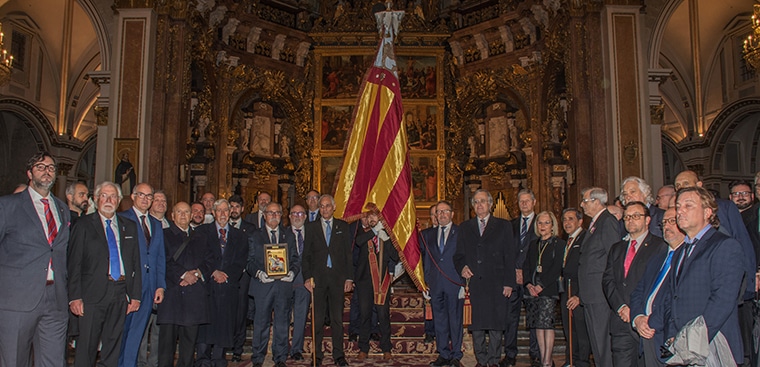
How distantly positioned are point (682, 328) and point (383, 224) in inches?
170

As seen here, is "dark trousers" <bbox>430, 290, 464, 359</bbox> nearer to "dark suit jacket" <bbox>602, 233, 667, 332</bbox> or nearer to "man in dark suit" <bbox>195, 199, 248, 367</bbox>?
"dark suit jacket" <bbox>602, 233, 667, 332</bbox>

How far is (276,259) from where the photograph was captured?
7121 mm

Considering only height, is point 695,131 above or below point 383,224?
above

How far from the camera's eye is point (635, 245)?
5.44m

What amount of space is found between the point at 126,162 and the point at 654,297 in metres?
8.55

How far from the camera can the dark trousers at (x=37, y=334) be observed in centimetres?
484

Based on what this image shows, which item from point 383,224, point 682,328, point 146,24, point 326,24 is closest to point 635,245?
point 682,328

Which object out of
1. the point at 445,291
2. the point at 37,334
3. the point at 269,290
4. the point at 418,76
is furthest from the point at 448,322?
the point at 418,76

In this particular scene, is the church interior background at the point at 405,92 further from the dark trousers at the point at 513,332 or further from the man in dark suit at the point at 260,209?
the dark trousers at the point at 513,332

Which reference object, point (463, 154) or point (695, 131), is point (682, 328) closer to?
point (463, 154)

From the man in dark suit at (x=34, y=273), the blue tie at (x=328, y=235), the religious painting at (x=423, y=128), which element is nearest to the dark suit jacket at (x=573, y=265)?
the blue tie at (x=328, y=235)

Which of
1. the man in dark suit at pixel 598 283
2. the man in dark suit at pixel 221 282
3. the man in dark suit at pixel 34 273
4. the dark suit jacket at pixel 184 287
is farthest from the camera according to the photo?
the man in dark suit at pixel 221 282

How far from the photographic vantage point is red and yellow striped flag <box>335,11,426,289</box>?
7988 millimetres

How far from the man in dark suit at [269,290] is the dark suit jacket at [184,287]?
2.03ft
